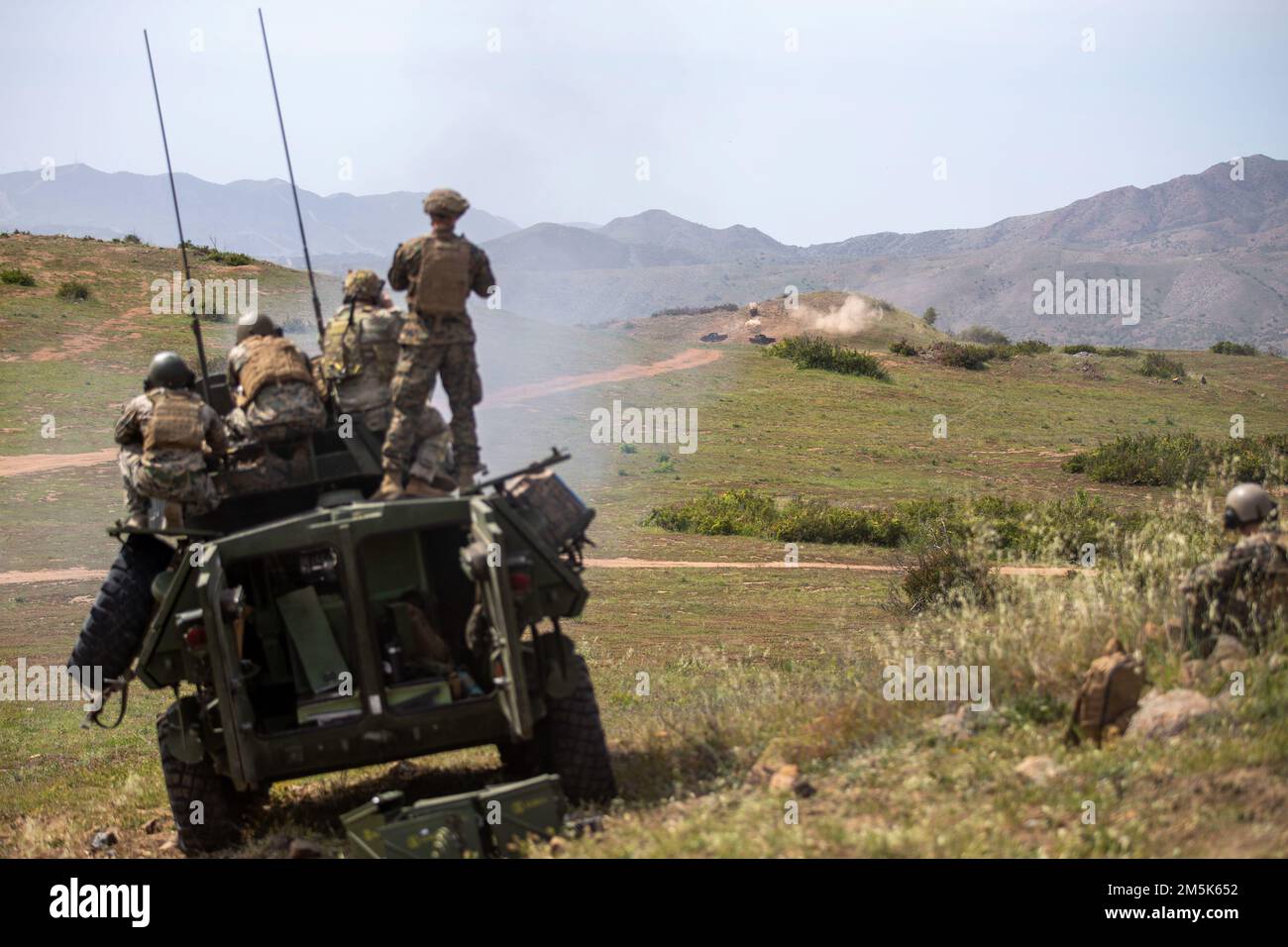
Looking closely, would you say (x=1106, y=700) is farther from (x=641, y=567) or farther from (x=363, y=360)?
(x=641, y=567)

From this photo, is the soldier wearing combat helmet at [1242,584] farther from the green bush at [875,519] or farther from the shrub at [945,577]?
the green bush at [875,519]

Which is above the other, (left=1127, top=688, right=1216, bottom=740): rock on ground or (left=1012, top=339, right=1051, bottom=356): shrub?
(left=1127, top=688, right=1216, bottom=740): rock on ground

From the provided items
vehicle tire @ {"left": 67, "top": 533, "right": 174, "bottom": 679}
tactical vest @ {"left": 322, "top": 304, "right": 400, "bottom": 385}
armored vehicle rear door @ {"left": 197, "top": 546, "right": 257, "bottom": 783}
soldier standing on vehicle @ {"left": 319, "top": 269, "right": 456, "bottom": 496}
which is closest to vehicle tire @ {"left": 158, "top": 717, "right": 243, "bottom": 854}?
vehicle tire @ {"left": 67, "top": 533, "right": 174, "bottom": 679}

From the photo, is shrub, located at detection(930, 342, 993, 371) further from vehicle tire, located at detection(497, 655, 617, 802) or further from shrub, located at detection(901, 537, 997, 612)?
vehicle tire, located at detection(497, 655, 617, 802)

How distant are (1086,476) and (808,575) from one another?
44.6ft

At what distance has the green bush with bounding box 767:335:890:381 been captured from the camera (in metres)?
53.9

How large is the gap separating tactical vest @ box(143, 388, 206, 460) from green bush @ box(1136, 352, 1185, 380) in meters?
53.3

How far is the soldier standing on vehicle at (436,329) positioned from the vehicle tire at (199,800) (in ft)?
6.43

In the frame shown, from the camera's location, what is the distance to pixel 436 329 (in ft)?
31.2

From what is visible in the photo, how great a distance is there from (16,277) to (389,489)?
43548 millimetres

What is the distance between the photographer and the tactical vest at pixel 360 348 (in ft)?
31.7
